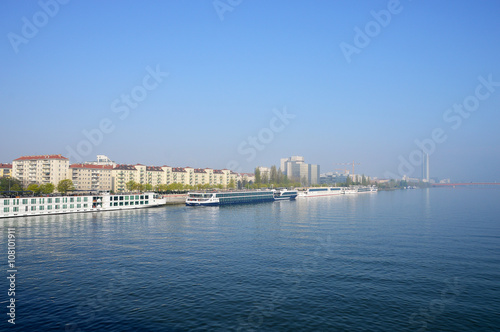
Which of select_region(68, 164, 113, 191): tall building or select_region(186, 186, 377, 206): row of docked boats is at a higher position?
select_region(68, 164, 113, 191): tall building

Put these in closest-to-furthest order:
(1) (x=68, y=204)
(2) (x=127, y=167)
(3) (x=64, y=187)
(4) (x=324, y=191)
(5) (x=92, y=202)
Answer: (1) (x=68, y=204), (5) (x=92, y=202), (3) (x=64, y=187), (2) (x=127, y=167), (4) (x=324, y=191)

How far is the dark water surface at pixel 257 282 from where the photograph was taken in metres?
17.9

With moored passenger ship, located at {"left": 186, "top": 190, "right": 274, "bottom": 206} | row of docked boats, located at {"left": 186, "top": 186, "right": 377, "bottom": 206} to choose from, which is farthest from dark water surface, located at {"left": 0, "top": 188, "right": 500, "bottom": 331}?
row of docked boats, located at {"left": 186, "top": 186, "right": 377, "bottom": 206}

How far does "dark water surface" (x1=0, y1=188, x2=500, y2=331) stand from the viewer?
17938 mm

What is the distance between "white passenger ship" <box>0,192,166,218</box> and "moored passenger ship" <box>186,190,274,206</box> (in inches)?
441

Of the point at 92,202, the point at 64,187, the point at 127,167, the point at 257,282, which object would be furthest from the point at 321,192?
the point at 257,282

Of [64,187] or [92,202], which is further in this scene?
[64,187]

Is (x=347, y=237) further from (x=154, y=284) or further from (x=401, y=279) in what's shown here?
(x=154, y=284)

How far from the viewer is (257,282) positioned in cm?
2372

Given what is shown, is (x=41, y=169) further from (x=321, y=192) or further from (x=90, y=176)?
(x=321, y=192)

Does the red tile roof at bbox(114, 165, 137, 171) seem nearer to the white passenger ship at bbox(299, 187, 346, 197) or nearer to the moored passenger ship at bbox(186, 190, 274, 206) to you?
the moored passenger ship at bbox(186, 190, 274, 206)

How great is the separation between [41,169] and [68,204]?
60.7 metres

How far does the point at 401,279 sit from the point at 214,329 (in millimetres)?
14130

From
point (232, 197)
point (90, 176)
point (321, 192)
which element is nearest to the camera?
point (232, 197)
